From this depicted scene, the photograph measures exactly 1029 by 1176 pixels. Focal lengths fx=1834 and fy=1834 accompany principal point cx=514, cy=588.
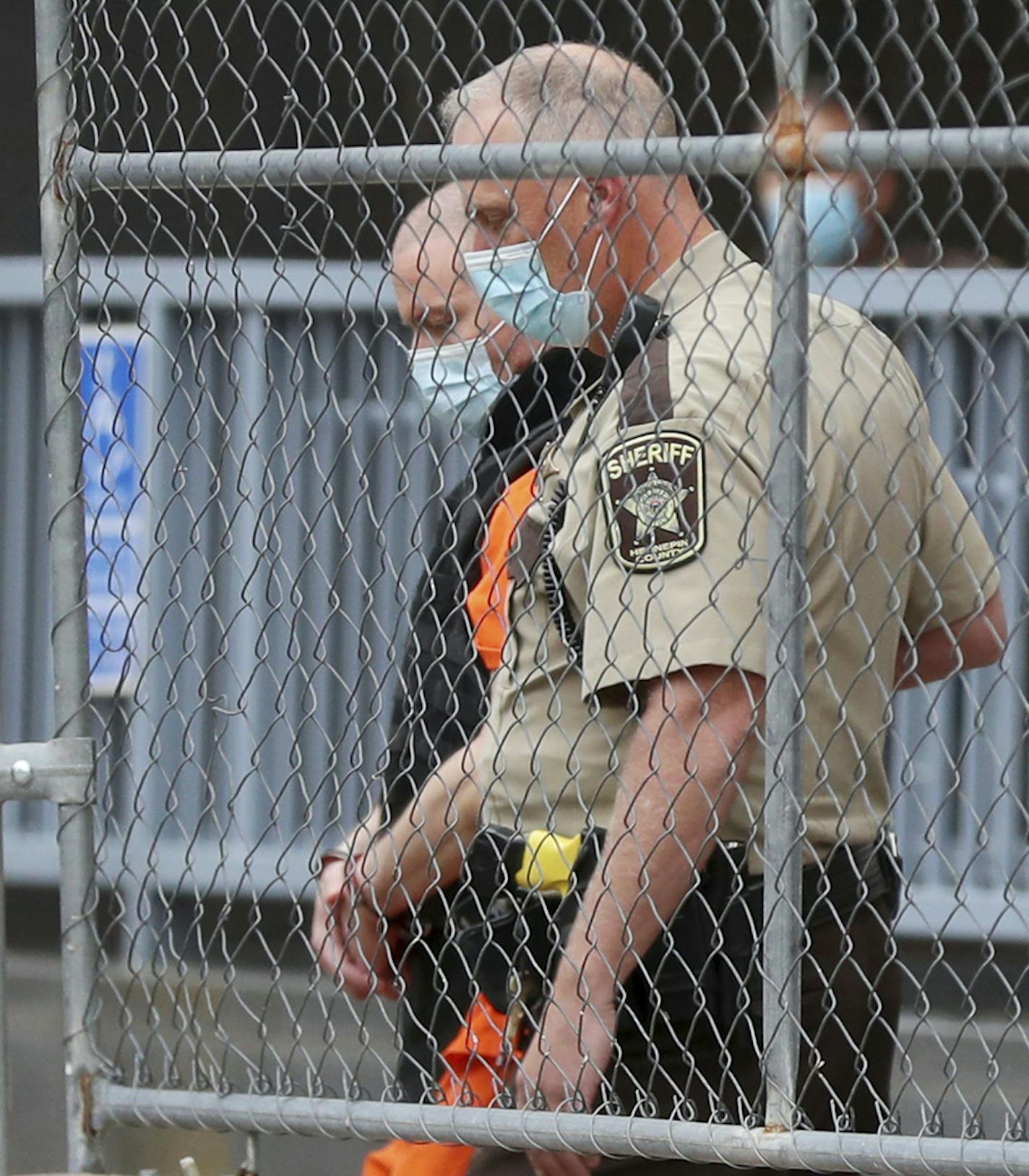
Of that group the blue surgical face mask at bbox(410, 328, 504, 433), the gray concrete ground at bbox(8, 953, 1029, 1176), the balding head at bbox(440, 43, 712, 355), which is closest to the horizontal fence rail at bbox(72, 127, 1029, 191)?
the balding head at bbox(440, 43, 712, 355)

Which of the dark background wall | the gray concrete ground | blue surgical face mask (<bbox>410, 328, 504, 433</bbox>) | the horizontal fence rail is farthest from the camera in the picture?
the dark background wall

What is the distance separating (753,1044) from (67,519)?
1.02 metres

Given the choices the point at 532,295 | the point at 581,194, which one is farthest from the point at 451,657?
the point at 581,194

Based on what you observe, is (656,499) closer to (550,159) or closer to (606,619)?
(606,619)

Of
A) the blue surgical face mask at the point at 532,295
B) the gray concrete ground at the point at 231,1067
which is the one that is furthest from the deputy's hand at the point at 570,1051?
the gray concrete ground at the point at 231,1067

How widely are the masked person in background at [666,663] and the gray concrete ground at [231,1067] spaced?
175 cm

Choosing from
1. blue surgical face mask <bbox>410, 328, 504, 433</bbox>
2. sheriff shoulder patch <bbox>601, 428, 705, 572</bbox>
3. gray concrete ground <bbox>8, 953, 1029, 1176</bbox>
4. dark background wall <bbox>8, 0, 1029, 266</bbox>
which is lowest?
gray concrete ground <bbox>8, 953, 1029, 1176</bbox>

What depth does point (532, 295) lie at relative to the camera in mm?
2201

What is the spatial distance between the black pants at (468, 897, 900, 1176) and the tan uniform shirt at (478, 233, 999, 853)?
154 mm

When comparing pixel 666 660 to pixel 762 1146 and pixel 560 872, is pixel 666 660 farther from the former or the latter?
pixel 762 1146

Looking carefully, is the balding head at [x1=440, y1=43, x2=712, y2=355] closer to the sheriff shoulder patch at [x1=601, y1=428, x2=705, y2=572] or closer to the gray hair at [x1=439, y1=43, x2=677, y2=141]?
the gray hair at [x1=439, y1=43, x2=677, y2=141]

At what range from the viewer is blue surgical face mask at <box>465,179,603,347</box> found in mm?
2154

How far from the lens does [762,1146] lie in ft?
6.40

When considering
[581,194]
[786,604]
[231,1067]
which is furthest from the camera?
[231,1067]
